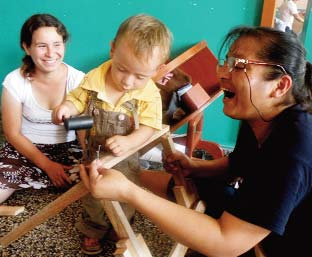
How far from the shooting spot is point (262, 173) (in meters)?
0.80

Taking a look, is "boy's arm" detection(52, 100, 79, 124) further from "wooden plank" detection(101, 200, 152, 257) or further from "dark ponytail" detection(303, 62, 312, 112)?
"dark ponytail" detection(303, 62, 312, 112)

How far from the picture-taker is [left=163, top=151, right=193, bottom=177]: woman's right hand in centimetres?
127

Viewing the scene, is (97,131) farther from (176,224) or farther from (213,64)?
(213,64)

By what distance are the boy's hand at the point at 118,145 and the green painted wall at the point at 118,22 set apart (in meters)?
1.10

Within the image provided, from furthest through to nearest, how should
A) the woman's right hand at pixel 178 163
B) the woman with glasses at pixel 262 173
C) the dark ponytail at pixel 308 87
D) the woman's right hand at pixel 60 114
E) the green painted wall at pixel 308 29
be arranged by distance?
the green painted wall at pixel 308 29
the woman's right hand at pixel 178 163
the woman's right hand at pixel 60 114
the dark ponytail at pixel 308 87
the woman with glasses at pixel 262 173

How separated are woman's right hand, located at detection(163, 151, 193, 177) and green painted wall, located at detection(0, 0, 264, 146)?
876 mm

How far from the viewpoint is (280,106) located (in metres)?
0.90

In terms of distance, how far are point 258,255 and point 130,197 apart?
43 centimetres

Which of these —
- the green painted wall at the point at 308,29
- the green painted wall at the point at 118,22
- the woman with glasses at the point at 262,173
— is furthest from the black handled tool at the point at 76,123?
the green painted wall at the point at 308,29

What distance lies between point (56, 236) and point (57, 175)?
25cm

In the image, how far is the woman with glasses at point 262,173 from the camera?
0.77 meters

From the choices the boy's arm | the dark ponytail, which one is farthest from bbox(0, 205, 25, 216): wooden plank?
the dark ponytail

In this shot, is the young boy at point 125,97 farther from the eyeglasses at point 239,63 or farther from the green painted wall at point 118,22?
the green painted wall at point 118,22

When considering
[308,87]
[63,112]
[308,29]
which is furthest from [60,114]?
[308,29]
